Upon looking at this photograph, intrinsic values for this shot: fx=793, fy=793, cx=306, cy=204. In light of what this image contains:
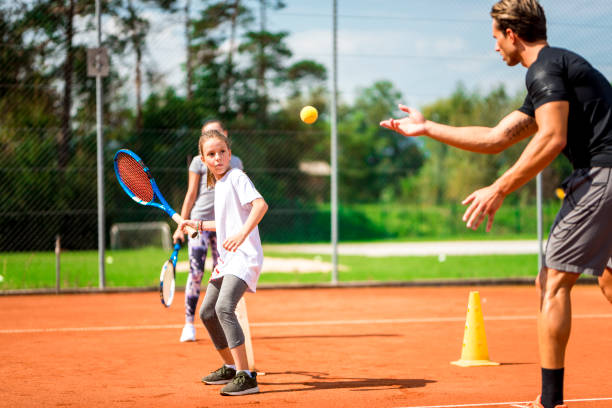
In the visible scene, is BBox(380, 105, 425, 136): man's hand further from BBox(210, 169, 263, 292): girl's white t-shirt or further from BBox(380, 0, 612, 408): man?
BBox(210, 169, 263, 292): girl's white t-shirt

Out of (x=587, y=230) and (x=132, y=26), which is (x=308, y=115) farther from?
(x=132, y=26)

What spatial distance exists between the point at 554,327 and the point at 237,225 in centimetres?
201

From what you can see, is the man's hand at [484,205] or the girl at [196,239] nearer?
the man's hand at [484,205]

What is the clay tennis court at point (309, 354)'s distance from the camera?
4.66 metres

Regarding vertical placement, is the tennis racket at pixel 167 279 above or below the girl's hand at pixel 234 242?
below

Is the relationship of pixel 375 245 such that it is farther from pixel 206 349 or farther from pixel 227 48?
pixel 206 349

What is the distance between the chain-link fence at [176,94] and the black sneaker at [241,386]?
239 inches

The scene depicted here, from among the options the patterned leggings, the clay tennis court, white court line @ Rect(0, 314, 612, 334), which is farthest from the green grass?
the patterned leggings

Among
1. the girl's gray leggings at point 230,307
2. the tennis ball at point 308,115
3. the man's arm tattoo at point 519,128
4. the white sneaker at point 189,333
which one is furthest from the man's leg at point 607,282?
the tennis ball at point 308,115

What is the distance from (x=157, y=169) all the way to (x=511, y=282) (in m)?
5.73

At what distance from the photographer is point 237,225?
192 inches

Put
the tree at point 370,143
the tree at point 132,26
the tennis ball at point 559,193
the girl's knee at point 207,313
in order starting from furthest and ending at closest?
the tree at point 370,143 → the tennis ball at point 559,193 → the tree at point 132,26 → the girl's knee at point 207,313

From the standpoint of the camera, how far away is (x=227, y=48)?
61.1 ft

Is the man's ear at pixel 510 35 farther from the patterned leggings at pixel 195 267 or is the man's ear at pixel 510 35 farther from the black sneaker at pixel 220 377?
the patterned leggings at pixel 195 267
